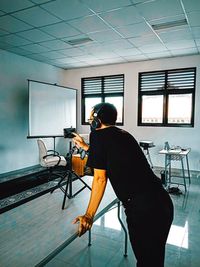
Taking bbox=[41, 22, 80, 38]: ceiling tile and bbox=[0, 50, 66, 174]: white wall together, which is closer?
bbox=[41, 22, 80, 38]: ceiling tile

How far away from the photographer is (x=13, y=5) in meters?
2.92

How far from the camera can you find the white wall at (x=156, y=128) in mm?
5227

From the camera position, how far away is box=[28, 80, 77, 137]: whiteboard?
518cm

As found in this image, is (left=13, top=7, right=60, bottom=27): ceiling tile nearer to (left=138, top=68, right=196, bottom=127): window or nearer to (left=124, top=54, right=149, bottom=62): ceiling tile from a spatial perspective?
(left=124, top=54, right=149, bottom=62): ceiling tile

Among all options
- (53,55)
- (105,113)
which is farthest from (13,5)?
(105,113)

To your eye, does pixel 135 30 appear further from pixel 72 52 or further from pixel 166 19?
pixel 72 52

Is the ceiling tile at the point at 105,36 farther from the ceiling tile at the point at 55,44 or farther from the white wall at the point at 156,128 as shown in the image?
the white wall at the point at 156,128

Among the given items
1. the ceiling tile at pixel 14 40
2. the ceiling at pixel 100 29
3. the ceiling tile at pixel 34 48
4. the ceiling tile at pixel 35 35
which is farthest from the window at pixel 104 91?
the ceiling tile at pixel 14 40

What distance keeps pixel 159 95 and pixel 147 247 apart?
16.3 feet

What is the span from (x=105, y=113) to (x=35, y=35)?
349 centimetres

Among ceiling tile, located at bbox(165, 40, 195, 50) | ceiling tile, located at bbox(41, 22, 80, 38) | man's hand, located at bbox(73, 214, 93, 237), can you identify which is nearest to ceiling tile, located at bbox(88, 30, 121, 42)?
ceiling tile, located at bbox(41, 22, 80, 38)

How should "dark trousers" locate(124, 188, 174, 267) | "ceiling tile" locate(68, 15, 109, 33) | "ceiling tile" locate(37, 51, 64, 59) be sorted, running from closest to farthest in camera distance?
"dark trousers" locate(124, 188, 174, 267) → "ceiling tile" locate(68, 15, 109, 33) → "ceiling tile" locate(37, 51, 64, 59)

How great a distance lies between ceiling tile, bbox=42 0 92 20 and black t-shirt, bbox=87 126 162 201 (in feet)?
8.12

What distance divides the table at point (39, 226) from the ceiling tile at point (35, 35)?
2.81m
